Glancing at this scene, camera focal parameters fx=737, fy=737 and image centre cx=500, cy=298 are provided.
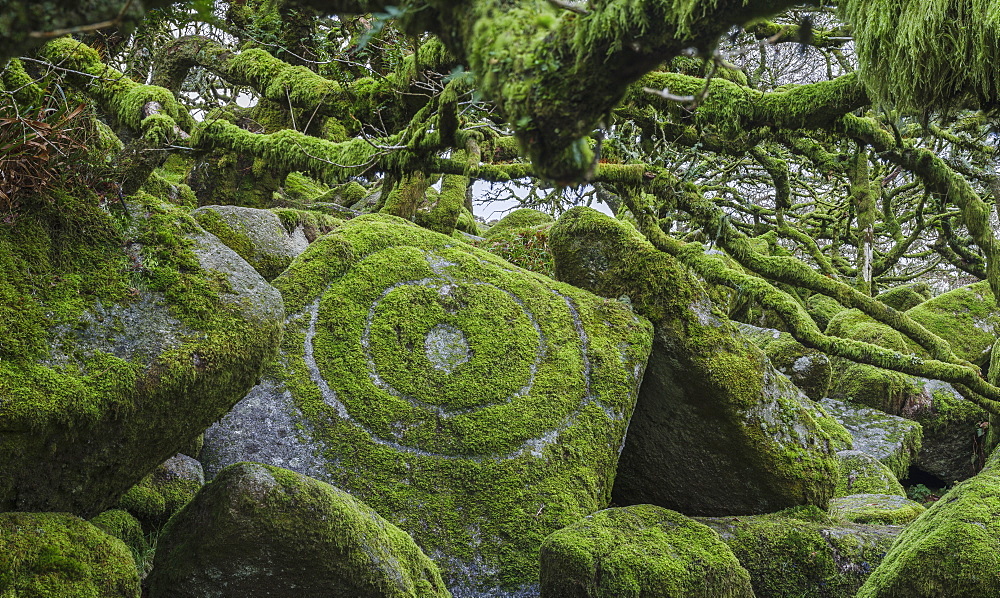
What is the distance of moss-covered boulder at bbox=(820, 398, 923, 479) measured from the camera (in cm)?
996

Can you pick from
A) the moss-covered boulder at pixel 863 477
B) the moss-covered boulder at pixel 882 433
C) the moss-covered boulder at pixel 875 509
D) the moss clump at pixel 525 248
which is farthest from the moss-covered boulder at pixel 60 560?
the moss-covered boulder at pixel 882 433

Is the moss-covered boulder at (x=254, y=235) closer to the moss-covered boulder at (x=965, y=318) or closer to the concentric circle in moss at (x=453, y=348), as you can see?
the concentric circle in moss at (x=453, y=348)

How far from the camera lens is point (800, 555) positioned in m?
5.66

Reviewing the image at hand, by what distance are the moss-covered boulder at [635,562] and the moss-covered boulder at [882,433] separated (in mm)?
5971

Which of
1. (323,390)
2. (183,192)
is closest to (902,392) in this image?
(323,390)

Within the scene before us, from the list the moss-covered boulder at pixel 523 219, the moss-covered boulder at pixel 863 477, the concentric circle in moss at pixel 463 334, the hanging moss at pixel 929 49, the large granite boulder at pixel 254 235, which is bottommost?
the moss-covered boulder at pixel 863 477

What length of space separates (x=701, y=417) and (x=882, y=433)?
539cm

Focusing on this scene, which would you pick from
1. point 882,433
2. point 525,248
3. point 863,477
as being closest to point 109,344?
point 525,248

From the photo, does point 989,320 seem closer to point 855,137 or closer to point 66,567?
point 855,137

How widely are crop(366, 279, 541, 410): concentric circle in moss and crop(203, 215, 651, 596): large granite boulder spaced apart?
1 cm

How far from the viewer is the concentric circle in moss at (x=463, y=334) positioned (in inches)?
230

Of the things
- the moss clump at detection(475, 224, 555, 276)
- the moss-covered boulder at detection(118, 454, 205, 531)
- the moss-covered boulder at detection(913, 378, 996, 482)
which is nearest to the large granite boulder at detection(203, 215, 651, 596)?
the moss-covered boulder at detection(118, 454, 205, 531)

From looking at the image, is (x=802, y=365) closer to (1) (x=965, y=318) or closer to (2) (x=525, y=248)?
(2) (x=525, y=248)

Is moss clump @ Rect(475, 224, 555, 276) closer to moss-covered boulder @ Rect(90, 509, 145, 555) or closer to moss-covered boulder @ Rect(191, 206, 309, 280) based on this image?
moss-covered boulder @ Rect(191, 206, 309, 280)
